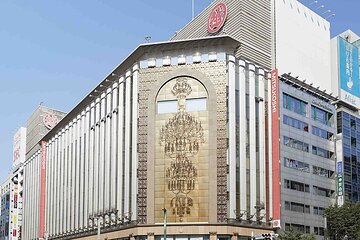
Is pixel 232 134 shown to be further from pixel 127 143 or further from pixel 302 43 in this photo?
pixel 302 43

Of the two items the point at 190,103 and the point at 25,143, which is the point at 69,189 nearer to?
the point at 190,103

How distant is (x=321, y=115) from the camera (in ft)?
296

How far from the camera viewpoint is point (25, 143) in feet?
475

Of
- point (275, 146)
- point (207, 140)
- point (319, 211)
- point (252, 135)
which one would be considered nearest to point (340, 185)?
point (319, 211)

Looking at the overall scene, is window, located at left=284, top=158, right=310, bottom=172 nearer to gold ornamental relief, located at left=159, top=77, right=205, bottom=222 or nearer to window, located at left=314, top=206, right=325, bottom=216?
window, located at left=314, top=206, right=325, bottom=216

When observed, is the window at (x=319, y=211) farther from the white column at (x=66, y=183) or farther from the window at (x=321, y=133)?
the white column at (x=66, y=183)

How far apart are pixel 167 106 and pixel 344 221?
26933 millimetres

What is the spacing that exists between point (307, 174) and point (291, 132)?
23.1 feet

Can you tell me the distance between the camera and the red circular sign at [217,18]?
84.0 m

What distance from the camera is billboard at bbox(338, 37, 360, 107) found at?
96.1 m

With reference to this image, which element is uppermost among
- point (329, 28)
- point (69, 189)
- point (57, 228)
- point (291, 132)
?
point (329, 28)

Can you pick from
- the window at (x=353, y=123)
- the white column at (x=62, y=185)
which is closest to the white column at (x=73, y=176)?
the white column at (x=62, y=185)

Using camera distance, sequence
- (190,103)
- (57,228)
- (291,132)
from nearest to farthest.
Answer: (190,103), (291,132), (57,228)

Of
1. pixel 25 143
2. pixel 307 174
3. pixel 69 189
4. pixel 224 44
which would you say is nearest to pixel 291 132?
pixel 307 174
